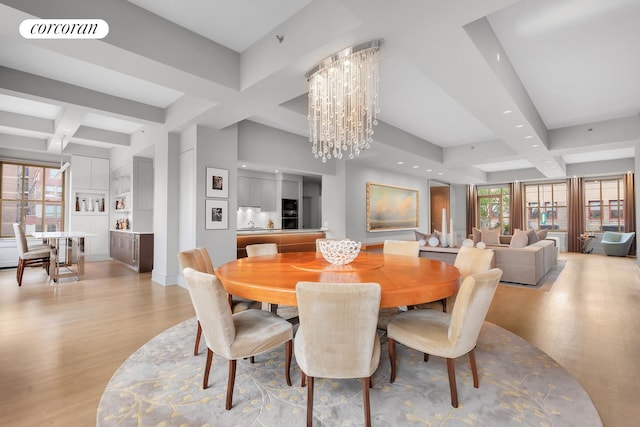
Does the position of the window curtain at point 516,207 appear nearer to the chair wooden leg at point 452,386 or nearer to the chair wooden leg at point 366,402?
the chair wooden leg at point 452,386

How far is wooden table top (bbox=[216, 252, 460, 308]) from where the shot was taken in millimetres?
1687

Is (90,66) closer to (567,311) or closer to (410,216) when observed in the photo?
(567,311)

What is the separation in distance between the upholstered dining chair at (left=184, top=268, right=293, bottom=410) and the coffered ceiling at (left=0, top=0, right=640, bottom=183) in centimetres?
206

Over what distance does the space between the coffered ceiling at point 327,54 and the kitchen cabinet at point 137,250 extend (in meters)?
2.22

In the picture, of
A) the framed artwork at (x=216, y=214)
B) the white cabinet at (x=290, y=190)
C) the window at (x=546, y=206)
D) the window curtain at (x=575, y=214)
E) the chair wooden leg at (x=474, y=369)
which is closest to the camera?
the chair wooden leg at (x=474, y=369)

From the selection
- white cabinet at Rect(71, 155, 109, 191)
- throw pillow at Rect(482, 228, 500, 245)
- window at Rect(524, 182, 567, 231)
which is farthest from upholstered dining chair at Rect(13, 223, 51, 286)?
window at Rect(524, 182, 567, 231)

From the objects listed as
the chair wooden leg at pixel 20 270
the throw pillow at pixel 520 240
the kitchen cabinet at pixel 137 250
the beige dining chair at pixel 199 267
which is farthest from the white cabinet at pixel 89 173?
the throw pillow at pixel 520 240

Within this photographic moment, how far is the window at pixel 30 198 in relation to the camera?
22.0 feet

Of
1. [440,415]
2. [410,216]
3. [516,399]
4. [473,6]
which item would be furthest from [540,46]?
[410,216]

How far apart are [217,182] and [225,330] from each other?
3534 mm

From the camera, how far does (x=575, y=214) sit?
10.1 meters

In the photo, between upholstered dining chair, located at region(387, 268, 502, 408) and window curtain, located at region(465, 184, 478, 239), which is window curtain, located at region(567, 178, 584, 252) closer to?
window curtain, located at region(465, 184, 478, 239)

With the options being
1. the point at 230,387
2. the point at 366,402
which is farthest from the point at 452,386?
the point at 230,387

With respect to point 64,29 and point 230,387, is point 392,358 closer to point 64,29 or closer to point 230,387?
point 230,387
